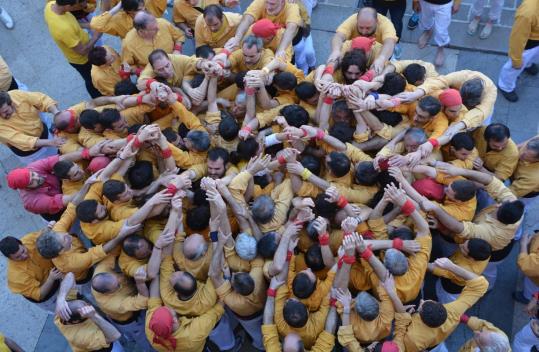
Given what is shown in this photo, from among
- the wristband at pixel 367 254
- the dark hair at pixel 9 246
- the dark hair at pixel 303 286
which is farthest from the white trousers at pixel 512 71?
the dark hair at pixel 9 246

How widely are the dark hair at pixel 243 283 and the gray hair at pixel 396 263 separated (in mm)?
1198

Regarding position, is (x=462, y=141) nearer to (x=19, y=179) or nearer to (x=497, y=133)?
(x=497, y=133)

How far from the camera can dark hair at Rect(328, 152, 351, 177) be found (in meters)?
5.07

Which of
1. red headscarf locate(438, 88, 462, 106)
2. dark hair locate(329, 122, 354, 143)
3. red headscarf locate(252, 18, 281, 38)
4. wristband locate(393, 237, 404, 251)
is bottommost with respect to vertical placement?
wristband locate(393, 237, 404, 251)

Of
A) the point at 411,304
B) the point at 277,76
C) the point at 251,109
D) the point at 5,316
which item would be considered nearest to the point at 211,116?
the point at 251,109

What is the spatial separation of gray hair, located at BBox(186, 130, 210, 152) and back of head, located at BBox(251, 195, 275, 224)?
37.9 inches

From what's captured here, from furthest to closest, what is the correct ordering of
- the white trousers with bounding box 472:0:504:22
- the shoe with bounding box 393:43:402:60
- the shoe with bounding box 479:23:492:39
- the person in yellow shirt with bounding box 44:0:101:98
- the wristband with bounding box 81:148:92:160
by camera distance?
the shoe with bounding box 479:23:492:39 < the shoe with bounding box 393:43:402:60 < the white trousers with bounding box 472:0:504:22 < the person in yellow shirt with bounding box 44:0:101:98 < the wristband with bounding box 81:148:92:160

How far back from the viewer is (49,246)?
4.83m

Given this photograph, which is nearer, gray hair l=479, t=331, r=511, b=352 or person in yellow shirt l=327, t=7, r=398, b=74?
gray hair l=479, t=331, r=511, b=352

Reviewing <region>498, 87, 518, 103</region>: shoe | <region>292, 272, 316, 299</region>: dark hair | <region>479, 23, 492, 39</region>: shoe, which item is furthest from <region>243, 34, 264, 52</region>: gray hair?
<region>479, 23, 492, 39</region>: shoe

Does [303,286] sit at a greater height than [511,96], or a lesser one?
greater

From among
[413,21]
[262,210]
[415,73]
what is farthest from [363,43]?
[413,21]

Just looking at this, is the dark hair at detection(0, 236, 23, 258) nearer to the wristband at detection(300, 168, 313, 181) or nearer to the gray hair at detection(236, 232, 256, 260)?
the gray hair at detection(236, 232, 256, 260)

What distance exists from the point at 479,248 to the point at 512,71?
11.7 ft
